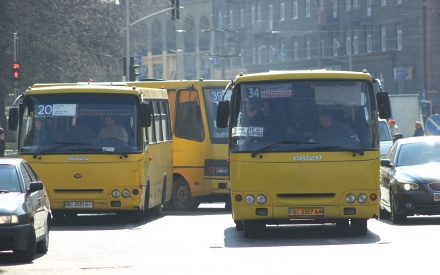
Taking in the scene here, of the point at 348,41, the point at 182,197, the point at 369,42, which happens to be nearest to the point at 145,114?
the point at 182,197

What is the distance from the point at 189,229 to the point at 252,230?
2.47 m

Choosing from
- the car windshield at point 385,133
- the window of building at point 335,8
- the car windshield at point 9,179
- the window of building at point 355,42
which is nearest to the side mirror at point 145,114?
the car windshield at point 9,179

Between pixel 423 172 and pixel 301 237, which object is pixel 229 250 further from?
pixel 423 172

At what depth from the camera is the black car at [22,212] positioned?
10.4 m

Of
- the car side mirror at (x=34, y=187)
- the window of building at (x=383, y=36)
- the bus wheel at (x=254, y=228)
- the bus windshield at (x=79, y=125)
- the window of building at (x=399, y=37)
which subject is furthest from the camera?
the window of building at (x=383, y=36)

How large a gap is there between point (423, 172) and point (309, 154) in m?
3.72

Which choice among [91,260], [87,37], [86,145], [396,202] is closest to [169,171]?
[86,145]

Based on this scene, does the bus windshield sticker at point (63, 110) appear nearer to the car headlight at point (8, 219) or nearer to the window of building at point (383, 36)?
the car headlight at point (8, 219)

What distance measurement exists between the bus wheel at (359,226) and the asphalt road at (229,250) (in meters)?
0.10

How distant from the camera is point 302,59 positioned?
247 ft

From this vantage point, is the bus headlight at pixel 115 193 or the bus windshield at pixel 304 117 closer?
the bus windshield at pixel 304 117

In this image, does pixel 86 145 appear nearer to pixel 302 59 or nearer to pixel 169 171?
pixel 169 171

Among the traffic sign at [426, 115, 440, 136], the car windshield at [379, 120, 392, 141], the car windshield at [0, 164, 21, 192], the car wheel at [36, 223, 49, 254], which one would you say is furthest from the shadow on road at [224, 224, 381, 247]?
the traffic sign at [426, 115, 440, 136]

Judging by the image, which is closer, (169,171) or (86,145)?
(86,145)
